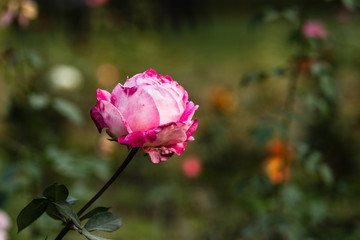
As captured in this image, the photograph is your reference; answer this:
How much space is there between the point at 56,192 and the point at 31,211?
0.12 ft

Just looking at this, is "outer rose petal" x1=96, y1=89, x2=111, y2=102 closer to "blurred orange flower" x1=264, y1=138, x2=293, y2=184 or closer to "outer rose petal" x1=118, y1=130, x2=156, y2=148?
"outer rose petal" x1=118, y1=130, x2=156, y2=148

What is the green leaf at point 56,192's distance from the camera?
1.86 feet

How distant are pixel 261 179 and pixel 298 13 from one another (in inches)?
19.0

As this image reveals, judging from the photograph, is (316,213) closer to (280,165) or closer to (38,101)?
(280,165)

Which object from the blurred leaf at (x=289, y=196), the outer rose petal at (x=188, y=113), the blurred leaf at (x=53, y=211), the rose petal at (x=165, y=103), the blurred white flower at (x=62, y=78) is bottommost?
the blurred leaf at (x=289, y=196)

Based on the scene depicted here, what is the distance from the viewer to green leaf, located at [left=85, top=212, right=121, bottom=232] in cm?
56

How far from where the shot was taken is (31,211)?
→ 0.57 meters

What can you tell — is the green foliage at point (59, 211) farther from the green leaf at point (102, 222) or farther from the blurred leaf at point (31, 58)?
the blurred leaf at point (31, 58)

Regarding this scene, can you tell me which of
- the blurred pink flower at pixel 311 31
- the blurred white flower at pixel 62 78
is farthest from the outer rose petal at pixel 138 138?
the blurred white flower at pixel 62 78

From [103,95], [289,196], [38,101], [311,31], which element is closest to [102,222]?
[103,95]

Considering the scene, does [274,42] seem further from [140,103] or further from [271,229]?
[140,103]

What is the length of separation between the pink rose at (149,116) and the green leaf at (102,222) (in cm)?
9

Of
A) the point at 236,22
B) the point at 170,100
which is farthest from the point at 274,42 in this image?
the point at 170,100

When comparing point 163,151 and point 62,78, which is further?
point 62,78
